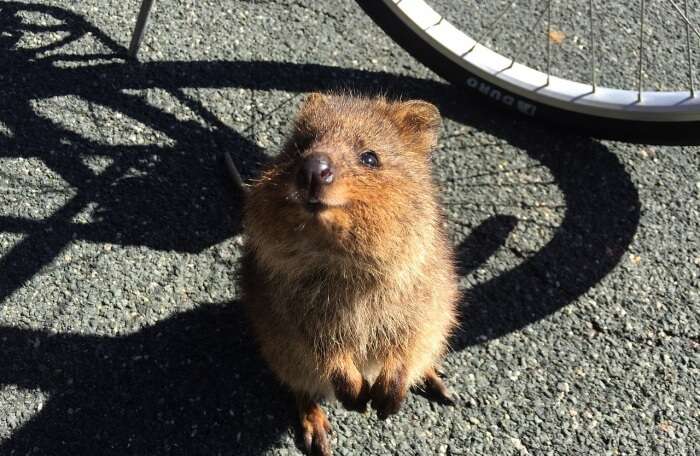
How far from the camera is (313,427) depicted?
10.2ft

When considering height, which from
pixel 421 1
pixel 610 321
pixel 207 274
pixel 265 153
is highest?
pixel 421 1

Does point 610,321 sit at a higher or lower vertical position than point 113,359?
higher

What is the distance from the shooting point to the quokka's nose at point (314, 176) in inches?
85.1

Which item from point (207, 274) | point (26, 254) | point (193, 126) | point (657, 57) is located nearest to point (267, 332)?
point (207, 274)

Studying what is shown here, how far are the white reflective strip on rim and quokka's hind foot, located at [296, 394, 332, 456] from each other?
6.70ft

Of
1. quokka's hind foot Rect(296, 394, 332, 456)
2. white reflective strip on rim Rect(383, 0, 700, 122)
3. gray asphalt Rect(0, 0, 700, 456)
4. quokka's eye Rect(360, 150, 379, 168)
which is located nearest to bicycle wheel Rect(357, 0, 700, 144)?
white reflective strip on rim Rect(383, 0, 700, 122)

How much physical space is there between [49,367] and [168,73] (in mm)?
2012

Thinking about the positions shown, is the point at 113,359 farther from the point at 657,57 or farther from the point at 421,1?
the point at 657,57

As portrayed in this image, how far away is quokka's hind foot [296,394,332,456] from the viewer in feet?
10.1

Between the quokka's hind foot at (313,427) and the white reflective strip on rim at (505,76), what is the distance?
2.04 metres

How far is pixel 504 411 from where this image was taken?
3.27 metres

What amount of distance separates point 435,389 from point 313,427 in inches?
23.9

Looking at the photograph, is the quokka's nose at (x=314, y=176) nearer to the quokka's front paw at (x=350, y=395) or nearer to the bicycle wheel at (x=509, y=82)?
the quokka's front paw at (x=350, y=395)

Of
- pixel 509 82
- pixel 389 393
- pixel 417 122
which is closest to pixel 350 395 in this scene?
pixel 389 393
